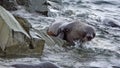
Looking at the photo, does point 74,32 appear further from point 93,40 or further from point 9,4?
point 9,4

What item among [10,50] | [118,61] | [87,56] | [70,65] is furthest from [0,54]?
[118,61]

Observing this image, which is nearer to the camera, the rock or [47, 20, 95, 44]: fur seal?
[47, 20, 95, 44]: fur seal

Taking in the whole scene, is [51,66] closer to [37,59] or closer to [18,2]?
[37,59]

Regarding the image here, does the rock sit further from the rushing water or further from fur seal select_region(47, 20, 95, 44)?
fur seal select_region(47, 20, 95, 44)

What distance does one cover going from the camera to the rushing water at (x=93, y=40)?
19.3ft

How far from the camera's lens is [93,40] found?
7484mm

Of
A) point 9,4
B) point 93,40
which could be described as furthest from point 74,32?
point 9,4

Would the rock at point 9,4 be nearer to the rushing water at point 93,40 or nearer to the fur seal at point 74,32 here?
the rushing water at point 93,40

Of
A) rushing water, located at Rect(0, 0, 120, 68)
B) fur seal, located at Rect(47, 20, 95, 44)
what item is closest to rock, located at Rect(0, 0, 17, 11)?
rushing water, located at Rect(0, 0, 120, 68)

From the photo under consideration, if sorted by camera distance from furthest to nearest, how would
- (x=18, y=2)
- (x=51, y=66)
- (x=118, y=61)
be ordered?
1. (x=18, y=2)
2. (x=118, y=61)
3. (x=51, y=66)

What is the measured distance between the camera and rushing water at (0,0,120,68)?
589 cm

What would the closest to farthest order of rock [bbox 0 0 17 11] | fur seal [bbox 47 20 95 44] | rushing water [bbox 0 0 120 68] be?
rushing water [bbox 0 0 120 68] → fur seal [bbox 47 20 95 44] → rock [bbox 0 0 17 11]

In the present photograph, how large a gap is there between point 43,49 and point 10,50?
68cm

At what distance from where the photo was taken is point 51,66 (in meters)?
5.29
